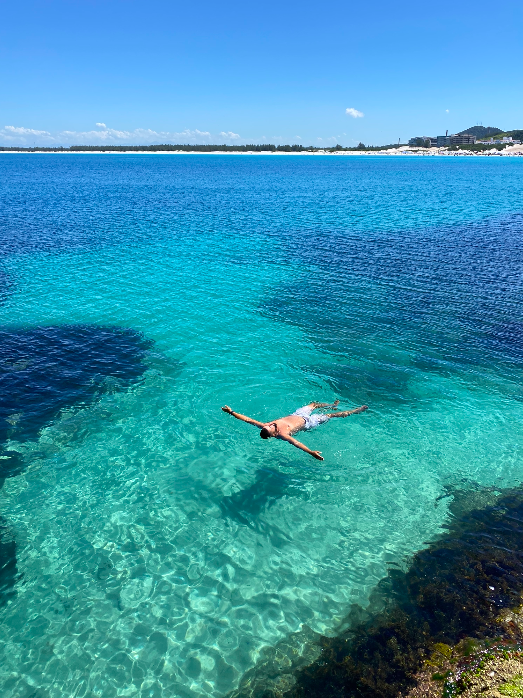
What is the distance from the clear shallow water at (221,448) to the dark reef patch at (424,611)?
2.77ft

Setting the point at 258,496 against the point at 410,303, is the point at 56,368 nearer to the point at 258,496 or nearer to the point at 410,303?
the point at 258,496

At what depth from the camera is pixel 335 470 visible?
66.8 feet

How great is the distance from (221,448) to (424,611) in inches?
433

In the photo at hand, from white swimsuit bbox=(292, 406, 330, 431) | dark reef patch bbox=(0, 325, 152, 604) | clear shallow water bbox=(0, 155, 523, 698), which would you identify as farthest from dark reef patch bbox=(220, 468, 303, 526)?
dark reef patch bbox=(0, 325, 152, 604)

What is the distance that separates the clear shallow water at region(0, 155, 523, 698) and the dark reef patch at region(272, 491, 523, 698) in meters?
0.84

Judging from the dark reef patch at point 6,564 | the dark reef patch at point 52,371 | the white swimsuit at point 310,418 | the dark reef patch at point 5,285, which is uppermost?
the dark reef patch at point 5,285

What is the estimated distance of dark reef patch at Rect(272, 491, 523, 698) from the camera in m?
12.4

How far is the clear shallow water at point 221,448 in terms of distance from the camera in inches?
553

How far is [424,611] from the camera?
1423cm

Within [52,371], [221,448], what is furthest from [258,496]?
[52,371]

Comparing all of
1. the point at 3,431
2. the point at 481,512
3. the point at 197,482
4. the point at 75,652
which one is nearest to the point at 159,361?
the point at 3,431

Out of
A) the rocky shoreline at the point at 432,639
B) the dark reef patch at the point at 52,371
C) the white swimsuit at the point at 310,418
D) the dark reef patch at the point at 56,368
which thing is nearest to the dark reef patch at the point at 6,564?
the dark reef patch at the point at 52,371

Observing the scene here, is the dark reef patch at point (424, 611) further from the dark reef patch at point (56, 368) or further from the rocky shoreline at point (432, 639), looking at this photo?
the dark reef patch at point (56, 368)

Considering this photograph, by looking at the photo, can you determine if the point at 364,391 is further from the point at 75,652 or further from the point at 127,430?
the point at 75,652
